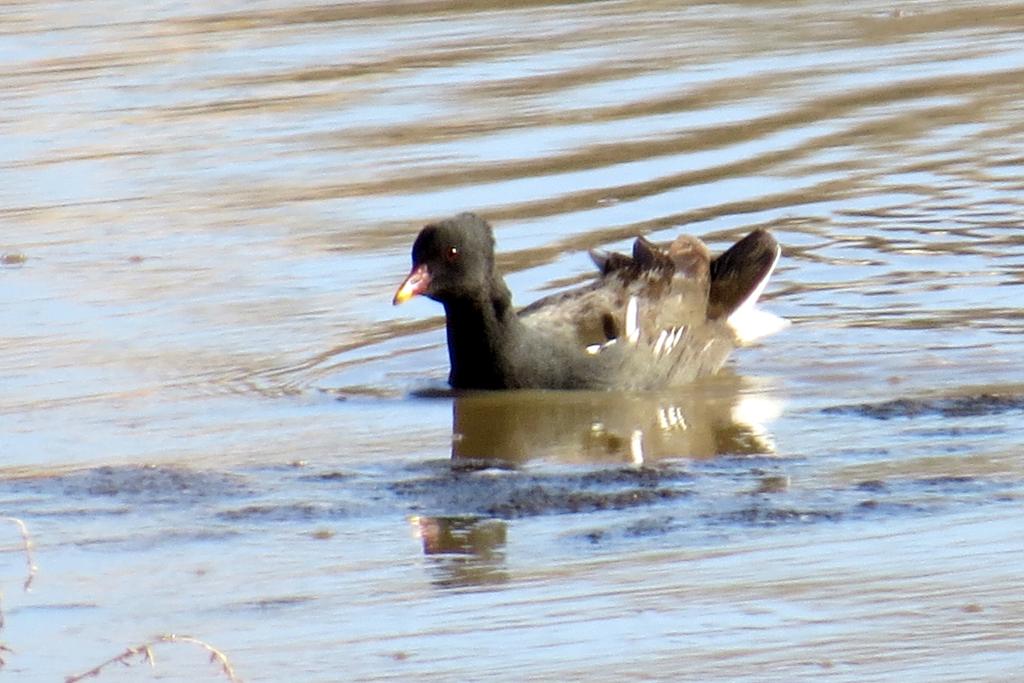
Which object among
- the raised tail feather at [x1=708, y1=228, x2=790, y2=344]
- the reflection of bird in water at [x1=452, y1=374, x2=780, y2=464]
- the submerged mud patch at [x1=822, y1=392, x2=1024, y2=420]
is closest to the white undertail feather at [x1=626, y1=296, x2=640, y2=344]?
the reflection of bird in water at [x1=452, y1=374, x2=780, y2=464]

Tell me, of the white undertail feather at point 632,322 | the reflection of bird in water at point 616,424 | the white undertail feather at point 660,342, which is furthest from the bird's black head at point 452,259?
the white undertail feather at point 660,342

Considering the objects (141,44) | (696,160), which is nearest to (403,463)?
(696,160)

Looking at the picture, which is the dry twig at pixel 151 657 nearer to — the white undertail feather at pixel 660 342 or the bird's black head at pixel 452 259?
the bird's black head at pixel 452 259

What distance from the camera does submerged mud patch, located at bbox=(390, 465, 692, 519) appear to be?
292 inches

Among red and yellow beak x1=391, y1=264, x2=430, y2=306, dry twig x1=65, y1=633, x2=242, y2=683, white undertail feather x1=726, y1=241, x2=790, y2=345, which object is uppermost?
red and yellow beak x1=391, y1=264, x2=430, y2=306

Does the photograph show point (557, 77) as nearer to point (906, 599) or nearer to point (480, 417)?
point (480, 417)

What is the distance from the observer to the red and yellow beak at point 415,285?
31.4ft

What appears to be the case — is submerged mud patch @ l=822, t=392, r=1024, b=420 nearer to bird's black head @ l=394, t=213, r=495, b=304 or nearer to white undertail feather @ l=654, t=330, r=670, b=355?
white undertail feather @ l=654, t=330, r=670, b=355

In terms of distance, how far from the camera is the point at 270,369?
10047 millimetres

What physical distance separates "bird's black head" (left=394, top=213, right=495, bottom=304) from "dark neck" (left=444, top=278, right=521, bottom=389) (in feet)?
0.19

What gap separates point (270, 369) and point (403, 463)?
1.83m

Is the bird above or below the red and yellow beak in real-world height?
below

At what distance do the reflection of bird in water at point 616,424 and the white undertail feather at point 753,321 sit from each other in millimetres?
366

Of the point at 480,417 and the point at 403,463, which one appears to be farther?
the point at 480,417
